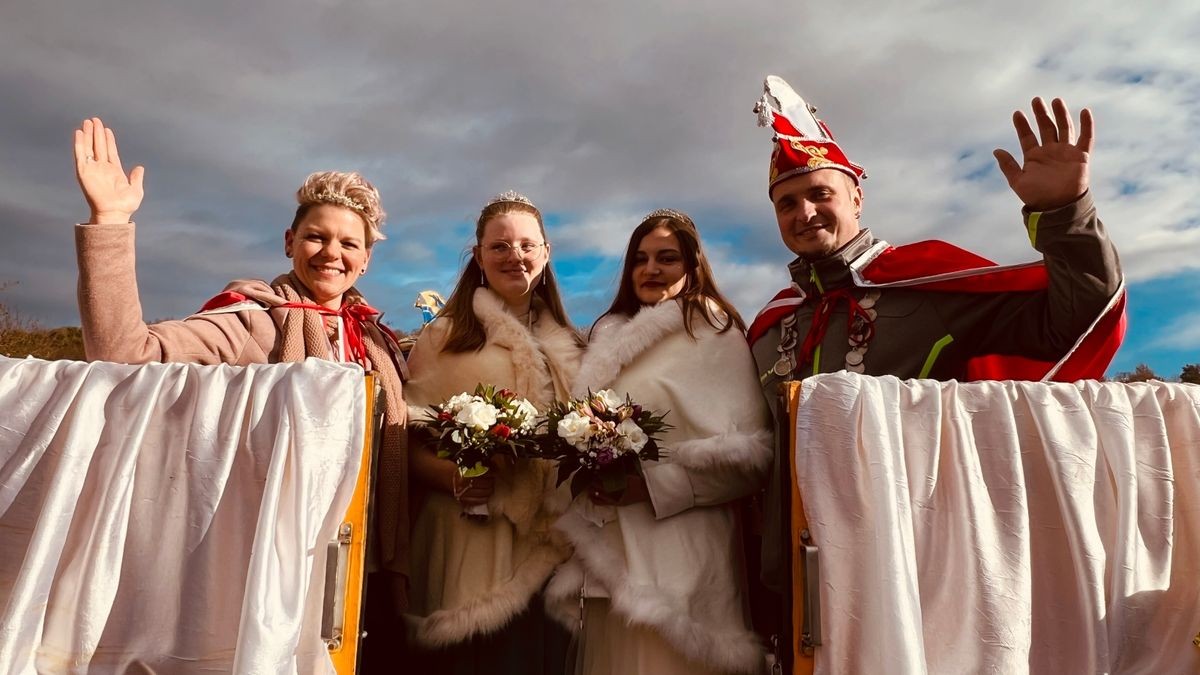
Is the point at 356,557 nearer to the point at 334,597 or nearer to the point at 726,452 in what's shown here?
the point at 334,597

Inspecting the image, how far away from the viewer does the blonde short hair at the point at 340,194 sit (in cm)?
362

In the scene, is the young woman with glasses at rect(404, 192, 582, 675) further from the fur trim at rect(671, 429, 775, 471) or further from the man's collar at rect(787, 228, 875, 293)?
the man's collar at rect(787, 228, 875, 293)

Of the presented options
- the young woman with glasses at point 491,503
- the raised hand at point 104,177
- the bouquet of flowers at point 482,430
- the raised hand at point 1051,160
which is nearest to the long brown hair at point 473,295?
the young woman with glasses at point 491,503

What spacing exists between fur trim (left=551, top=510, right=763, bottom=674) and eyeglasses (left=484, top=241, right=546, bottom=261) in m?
1.52

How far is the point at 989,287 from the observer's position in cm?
344

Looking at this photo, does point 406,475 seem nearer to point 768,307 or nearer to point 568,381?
point 568,381

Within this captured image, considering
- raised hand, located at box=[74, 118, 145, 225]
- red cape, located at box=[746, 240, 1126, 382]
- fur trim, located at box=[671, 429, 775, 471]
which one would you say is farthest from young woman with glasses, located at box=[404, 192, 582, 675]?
raised hand, located at box=[74, 118, 145, 225]

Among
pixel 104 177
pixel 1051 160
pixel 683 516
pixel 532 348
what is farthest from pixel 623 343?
pixel 104 177

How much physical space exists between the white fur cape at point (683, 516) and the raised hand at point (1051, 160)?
1.32 m

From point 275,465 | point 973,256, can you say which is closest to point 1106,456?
point 973,256

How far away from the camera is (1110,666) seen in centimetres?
246

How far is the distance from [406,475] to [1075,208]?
9.19ft

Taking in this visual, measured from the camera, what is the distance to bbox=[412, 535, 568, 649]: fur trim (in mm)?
3189

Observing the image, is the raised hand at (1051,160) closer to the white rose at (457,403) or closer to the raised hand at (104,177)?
the white rose at (457,403)
